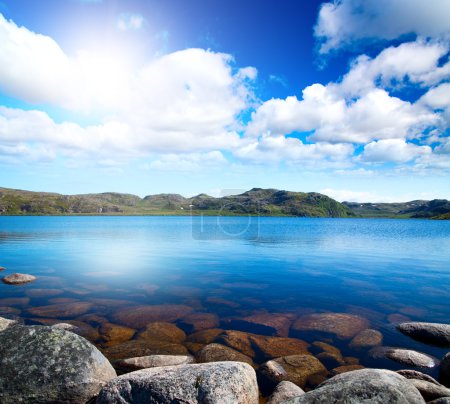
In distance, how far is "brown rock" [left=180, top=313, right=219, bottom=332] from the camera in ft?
68.7

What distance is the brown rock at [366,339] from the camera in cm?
1833

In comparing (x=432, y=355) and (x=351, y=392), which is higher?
(x=351, y=392)

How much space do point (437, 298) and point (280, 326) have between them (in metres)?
18.4

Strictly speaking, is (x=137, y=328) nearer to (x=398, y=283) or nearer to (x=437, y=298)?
(x=437, y=298)

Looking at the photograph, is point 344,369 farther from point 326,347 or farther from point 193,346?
point 193,346

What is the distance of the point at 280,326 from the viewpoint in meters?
21.4

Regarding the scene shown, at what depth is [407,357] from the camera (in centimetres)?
1628

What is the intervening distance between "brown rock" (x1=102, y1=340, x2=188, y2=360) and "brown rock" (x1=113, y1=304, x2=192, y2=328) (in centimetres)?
351

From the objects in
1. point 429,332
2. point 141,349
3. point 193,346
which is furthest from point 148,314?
point 429,332

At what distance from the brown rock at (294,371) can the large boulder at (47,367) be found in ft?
23.3

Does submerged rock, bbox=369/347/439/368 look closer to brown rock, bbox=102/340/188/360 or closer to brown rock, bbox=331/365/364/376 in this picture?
brown rock, bbox=331/365/364/376

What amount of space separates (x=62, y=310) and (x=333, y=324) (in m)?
20.3

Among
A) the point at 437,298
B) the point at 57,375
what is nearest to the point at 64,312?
the point at 57,375

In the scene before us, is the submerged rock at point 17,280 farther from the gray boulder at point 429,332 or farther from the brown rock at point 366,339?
the gray boulder at point 429,332
